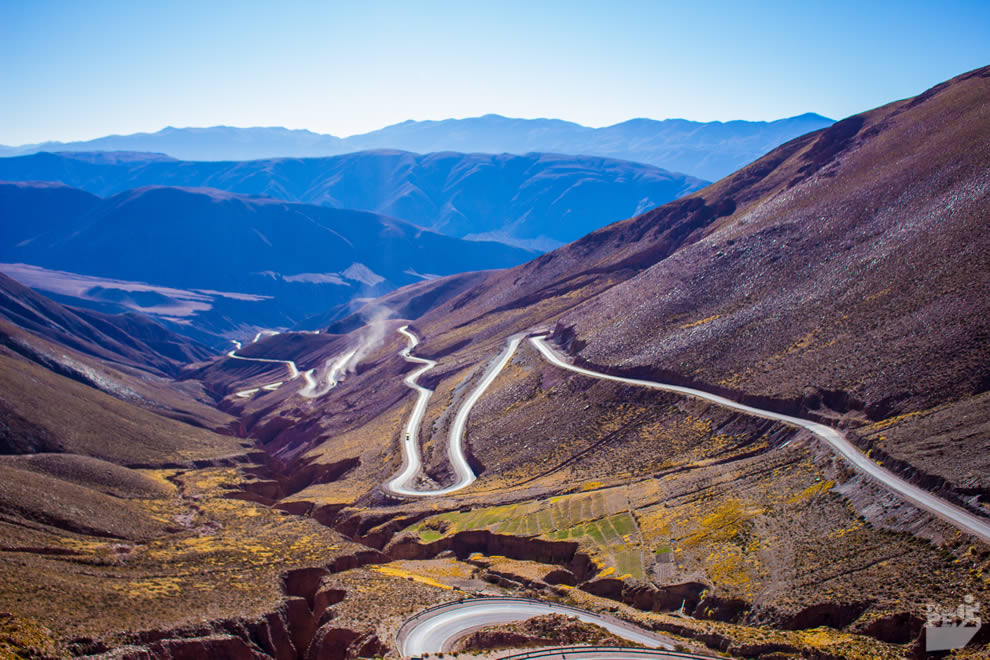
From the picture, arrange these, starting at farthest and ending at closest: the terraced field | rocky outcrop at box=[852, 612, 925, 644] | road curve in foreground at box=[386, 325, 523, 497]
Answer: road curve in foreground at box=[386, 325, 523, 497], the terraced field, rocky outcrop at box=[852, 612, 925, 644]

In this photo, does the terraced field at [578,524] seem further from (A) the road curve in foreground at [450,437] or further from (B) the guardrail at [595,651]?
(A) the road curve in foreground at [450,437]

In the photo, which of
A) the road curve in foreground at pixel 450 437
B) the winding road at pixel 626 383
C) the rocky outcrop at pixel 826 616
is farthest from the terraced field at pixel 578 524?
the winding road at pixel 626 383

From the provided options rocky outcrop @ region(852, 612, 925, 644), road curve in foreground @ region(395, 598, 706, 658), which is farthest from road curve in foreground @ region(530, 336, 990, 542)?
road curve in foreground @ region(395, 598, 706, 658)

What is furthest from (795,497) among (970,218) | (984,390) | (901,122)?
(901,122)

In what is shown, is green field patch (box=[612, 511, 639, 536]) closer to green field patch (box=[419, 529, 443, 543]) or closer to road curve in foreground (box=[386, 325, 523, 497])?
green field patch (box=[419, 529, 443, 543])

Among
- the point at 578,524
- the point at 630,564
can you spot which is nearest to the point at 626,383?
the point at 578,524

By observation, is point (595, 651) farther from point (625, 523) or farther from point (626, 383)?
point (626, 383)
